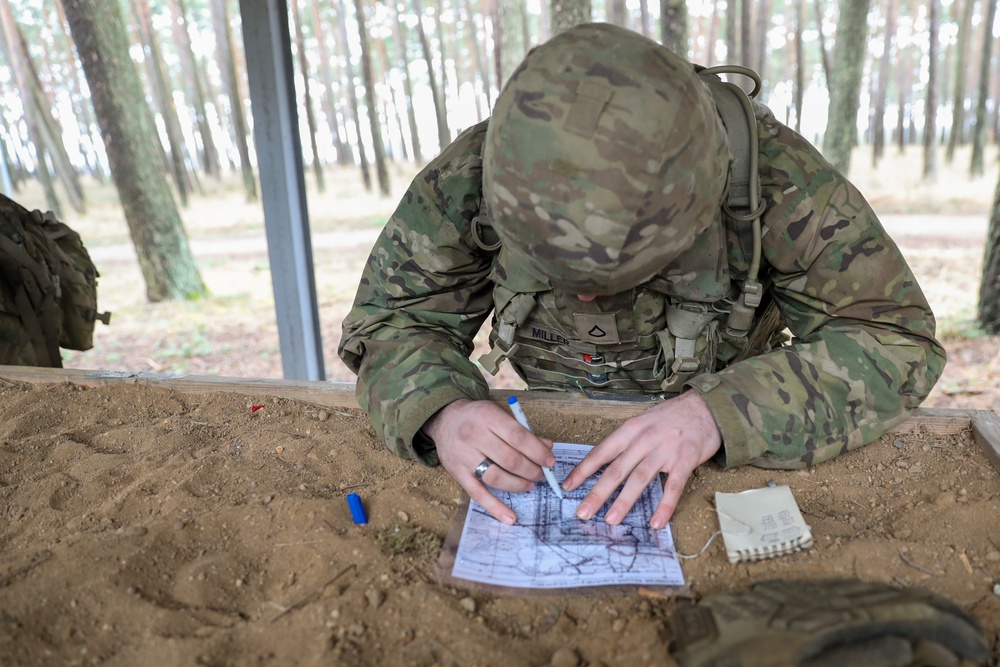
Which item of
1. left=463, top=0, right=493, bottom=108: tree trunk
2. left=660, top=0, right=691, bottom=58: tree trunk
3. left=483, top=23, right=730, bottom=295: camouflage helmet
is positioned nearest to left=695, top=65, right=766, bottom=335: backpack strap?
left=483, top=23, right=730, bottom=295: camouflage helmet

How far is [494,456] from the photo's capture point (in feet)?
4.07

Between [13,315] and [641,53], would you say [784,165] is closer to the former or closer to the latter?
[641,53]

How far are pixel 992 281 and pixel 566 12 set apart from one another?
3.05 meters

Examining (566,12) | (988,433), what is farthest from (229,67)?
(988,433)

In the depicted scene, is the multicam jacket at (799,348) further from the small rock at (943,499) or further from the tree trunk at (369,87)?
the tree trunk at (369,87)

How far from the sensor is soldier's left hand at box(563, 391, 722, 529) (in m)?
1.17

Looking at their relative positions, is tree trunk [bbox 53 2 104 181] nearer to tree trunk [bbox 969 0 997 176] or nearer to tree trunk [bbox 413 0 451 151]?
tree trunk [bbox 413 0 451 151]

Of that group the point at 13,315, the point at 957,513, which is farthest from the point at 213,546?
the point at 13,315

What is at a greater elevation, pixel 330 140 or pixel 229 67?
pixel 229 67

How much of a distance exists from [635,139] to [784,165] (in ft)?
1.66

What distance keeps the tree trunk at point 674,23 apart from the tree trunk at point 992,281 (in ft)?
6.61

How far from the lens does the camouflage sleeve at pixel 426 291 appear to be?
1.49 metres

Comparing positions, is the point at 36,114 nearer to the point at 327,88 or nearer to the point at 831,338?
the point at 327,88

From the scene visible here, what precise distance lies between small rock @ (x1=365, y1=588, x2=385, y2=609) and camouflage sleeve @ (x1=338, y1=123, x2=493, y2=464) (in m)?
0.47
